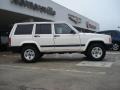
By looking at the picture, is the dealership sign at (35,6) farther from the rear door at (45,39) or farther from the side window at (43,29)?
the rear door at (45,39)

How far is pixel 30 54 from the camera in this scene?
14867mm

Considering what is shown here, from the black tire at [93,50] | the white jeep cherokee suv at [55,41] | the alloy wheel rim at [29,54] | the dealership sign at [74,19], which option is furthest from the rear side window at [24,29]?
the dealership sign at [74,19]

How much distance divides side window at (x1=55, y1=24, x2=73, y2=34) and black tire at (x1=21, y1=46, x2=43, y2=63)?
1.42 m

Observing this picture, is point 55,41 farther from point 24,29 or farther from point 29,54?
point 24,29

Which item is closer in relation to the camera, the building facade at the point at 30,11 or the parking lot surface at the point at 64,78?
the parking lot surface at the point at 64,78

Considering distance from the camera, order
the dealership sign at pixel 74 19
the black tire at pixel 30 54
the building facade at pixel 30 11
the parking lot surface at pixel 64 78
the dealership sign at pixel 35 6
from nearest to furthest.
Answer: the parking lot surface at pixel 64 78 → the black tire at pixel 30 54 → the building facade at pixel 30 11 → the dealership sign at pixel 35 6 → the dealership sign at pixel 74 19

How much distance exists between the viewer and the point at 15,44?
14.7m

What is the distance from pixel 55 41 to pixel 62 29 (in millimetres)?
714

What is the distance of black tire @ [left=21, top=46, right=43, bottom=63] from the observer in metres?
14.8

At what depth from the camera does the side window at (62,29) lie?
14656mm

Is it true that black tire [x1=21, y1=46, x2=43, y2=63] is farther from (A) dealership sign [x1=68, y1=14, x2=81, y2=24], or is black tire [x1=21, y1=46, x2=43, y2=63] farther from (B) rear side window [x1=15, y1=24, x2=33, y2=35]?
(A) dealership sign [x1=68, y1=14, x2=81, y2=24]

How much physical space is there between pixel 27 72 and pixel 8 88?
2776 mm

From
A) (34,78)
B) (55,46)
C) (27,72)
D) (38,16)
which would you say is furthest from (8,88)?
(38,16)

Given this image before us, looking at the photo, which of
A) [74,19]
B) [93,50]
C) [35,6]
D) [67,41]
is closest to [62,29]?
[67,41]
